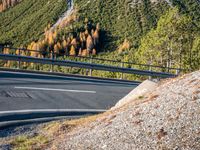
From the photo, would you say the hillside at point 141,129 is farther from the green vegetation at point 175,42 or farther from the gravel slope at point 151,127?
the green vegetation at point 175,42

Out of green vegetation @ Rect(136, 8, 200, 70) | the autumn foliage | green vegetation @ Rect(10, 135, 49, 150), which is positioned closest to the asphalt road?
green vegetation @ Rect(10, 135, 49, 150)

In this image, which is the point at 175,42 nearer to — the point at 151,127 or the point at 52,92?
the point at 52,92

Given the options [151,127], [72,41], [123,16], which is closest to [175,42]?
[151,127]

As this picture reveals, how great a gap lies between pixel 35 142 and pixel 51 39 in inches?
6836

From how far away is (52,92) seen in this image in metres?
14.9

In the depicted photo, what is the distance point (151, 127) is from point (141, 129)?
17 cm

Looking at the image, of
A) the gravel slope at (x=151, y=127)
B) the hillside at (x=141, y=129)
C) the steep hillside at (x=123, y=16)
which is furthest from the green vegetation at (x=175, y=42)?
the steep hillside at (x=123, y=16)

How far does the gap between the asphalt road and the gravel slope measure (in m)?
3.88

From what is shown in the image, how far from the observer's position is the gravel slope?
743cm

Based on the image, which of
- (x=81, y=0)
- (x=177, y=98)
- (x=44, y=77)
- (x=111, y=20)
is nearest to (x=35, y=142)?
(x=177, y=98)

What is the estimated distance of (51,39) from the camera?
181m

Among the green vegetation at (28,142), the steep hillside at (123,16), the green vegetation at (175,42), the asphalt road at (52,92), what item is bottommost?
the green vegetation at (28,142)

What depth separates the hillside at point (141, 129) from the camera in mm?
7488

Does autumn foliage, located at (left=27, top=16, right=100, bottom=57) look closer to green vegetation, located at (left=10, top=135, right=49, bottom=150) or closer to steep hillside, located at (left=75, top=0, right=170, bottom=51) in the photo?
steep hillside, located at (left=75, top=0, right=170, bottom=51)
